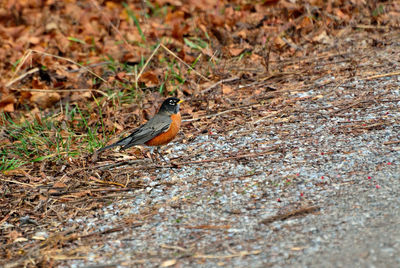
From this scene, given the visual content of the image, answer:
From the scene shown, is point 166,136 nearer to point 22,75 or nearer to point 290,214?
point 290,214

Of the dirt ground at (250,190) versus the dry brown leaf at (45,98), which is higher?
the dry brown leaf at (45,98)

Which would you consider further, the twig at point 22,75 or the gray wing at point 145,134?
the twig at point 22,75

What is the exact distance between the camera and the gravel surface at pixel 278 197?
317 cm

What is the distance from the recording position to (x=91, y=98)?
6.64 metres

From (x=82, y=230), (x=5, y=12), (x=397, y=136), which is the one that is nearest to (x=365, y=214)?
(x=397, y=136)

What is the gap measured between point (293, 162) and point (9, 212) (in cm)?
220

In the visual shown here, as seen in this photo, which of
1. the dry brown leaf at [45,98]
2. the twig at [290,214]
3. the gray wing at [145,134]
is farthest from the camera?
the dry brown leaf at [45,98]

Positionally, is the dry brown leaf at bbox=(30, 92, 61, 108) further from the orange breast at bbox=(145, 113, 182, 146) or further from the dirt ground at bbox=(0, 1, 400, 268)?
the orange breast at bbox=(145, 113, 182, 146)

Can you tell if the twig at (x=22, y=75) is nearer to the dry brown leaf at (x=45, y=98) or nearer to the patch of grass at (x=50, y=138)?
the dry brown leaf at (x=45, y=98)

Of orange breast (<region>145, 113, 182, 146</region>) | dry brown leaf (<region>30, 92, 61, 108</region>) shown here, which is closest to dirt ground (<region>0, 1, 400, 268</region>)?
orange breast (<region>145, 113, 182, 146</region>)

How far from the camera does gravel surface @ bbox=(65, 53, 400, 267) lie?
3170mm

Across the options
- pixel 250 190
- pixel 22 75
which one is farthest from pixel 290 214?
pixel 22 75

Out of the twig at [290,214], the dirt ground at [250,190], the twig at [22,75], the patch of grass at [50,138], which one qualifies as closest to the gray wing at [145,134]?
the dirt ground at [250,190]

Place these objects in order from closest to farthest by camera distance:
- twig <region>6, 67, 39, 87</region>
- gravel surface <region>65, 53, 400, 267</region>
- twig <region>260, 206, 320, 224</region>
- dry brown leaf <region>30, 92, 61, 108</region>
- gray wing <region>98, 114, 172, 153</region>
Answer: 1. gravel surface <region>65, 53, 400, 267</region>
2. twig <region>260, 206, 320, 224</region>
3. gray wing <region>98, 114, 172, 153</region>
4. dry brown leaf <region>30, 92, 61, 108</region>
5. twig <region>6, 67, 39, 87</region>
